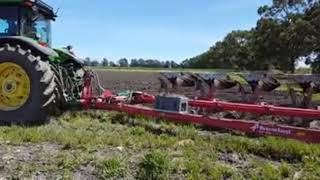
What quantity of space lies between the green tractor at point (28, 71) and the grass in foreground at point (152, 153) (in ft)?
1.76

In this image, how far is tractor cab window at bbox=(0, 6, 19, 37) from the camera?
10.5 m

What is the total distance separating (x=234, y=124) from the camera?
8.68 m

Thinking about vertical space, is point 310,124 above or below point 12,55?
below

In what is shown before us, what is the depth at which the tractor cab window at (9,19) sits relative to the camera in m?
10.5

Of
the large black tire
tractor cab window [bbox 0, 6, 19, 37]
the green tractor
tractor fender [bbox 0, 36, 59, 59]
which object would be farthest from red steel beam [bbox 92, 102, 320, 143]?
tractor cab window [bbox 0, 6, 19, 37]

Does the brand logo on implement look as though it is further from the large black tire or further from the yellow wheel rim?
the yellow wheel rim

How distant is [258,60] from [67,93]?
50629 mm

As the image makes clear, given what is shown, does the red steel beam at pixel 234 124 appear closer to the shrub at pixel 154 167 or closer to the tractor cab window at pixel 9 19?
the tractor cab window at pixel 9 19

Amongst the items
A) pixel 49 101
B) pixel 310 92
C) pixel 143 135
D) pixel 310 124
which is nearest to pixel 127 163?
pixel 143 135

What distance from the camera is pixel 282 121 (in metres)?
11.6

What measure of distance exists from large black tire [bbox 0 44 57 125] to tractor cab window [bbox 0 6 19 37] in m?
0.67

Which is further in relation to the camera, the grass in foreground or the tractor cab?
the tractor cab

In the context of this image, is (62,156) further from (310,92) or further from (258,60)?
(258,60)

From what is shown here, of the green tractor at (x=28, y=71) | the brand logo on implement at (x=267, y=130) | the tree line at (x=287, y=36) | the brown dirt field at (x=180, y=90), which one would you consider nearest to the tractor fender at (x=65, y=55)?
the green tractor at (x=28, y=71)
